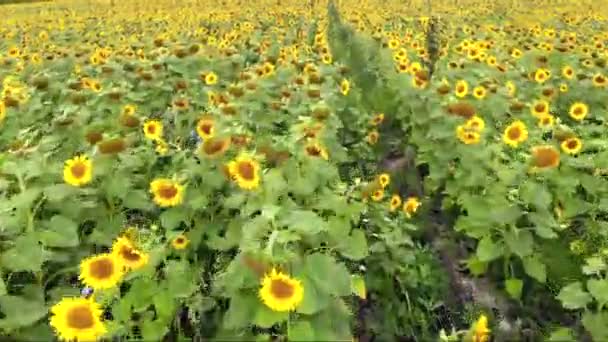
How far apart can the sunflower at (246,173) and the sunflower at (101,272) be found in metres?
0.71

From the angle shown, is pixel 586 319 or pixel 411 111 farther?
pixel 411 111

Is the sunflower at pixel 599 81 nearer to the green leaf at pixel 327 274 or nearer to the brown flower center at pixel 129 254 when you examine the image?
the green leaf at pixel 327 274

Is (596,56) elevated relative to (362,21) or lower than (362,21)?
lower

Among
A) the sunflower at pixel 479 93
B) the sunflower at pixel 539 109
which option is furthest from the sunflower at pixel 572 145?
the sunflower at pixel 479 93

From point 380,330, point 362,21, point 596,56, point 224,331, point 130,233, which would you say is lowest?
point 380,330

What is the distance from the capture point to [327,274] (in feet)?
7.86

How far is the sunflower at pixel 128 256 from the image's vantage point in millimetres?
2678

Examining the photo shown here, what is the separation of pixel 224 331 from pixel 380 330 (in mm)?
1681

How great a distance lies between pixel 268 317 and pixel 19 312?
1.11 meters

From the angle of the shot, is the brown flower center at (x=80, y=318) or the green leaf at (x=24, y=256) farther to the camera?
the green leaf at (x=24, y=256)

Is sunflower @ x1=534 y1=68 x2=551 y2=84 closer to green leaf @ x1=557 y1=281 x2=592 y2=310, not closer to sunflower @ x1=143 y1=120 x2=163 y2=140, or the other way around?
green leaf @ x1=557 y1=281 x2=592 y2=310

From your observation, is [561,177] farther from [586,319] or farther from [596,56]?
[596,56]

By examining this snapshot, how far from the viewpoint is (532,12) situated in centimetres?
1423

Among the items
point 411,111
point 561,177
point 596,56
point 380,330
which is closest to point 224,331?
point 380,330
